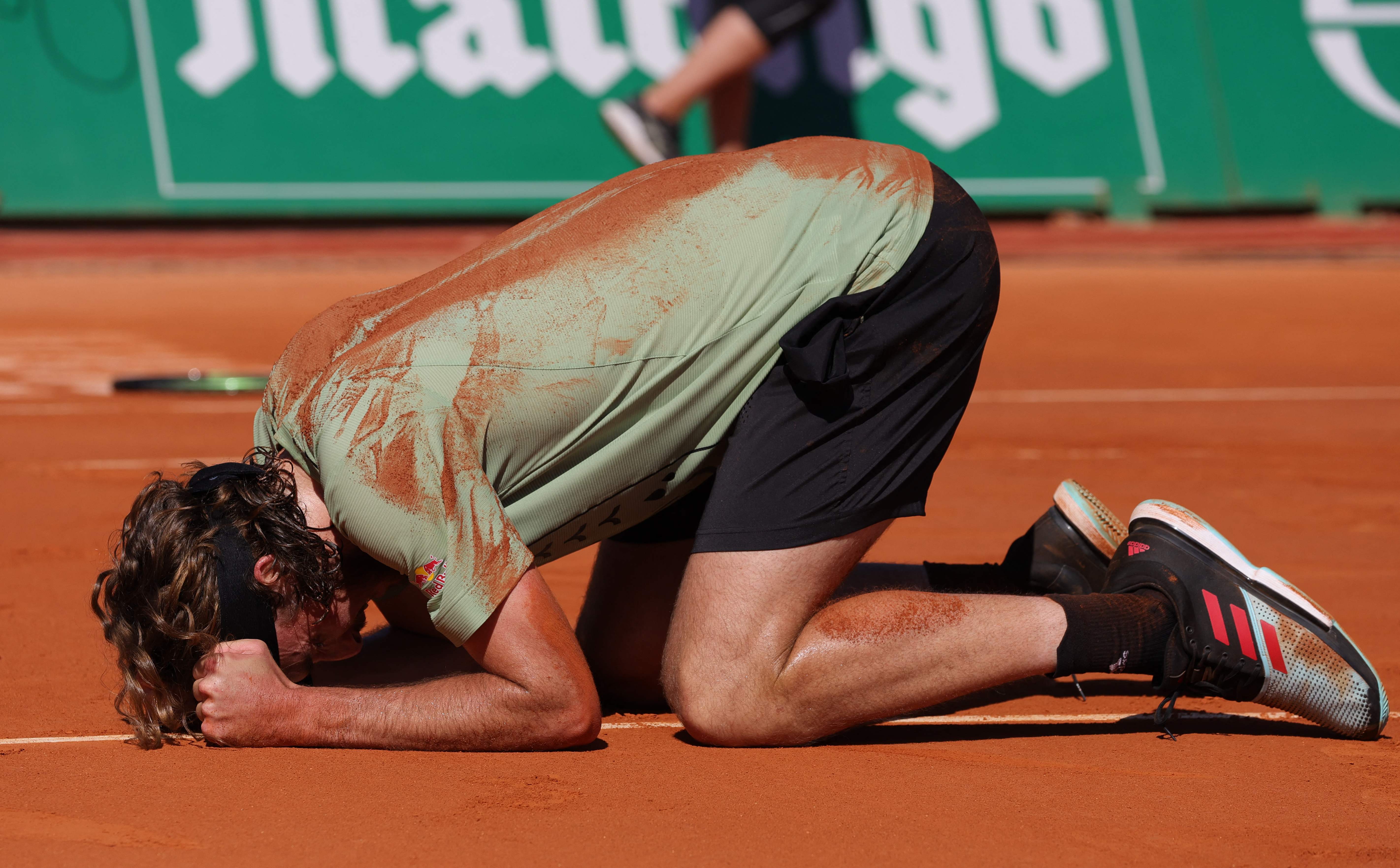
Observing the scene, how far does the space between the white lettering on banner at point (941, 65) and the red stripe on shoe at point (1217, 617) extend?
312 inches

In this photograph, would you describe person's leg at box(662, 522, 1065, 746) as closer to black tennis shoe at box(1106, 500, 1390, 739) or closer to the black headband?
black tennis shoe at box(1106, 500, 1390, 739)

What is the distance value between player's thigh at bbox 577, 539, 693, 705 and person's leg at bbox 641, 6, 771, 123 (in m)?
4.65

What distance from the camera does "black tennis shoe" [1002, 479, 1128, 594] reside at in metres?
3.00

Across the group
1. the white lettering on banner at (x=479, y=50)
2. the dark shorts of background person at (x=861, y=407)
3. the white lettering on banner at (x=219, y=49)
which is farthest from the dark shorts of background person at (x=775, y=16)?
the dark shorts of background person at (x=861, y=407)

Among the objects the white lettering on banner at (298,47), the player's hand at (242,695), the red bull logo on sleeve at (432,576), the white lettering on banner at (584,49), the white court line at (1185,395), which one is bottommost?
the white court line at (1185,395)

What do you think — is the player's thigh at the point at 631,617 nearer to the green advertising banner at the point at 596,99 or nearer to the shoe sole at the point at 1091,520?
the shoe sole at the point at 1091,520

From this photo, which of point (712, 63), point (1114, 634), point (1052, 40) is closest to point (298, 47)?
point (712, 63)

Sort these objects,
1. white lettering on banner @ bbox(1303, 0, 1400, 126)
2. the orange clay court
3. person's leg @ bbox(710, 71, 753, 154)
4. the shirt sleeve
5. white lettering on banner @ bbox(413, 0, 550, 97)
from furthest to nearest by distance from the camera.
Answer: white lettering on banner @ bbox(1303, 0, 1400, 126) < white lettering on banner @ bbox(413, 0, 550, 97) < person's leg @ bbox(710, 71, 753, 154) < the shirt sleeve < the orange clay court

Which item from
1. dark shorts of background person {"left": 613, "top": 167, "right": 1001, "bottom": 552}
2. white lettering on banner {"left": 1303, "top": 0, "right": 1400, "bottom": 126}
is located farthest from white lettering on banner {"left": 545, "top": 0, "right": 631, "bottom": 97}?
dark shorts of background person {"left": 613, "top": 167, "right": 1001, "bottom": 552}

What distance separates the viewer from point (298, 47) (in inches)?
373

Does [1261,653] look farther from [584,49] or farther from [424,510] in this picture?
[584,49]

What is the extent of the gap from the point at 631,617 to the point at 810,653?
0.53 metres

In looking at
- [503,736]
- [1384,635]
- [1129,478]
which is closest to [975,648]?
[503,736]

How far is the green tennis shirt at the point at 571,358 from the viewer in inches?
90.0
